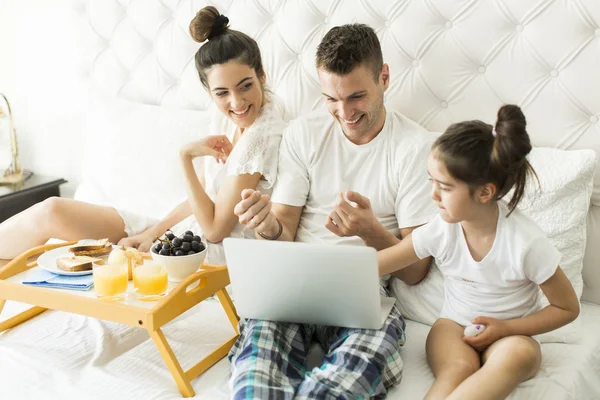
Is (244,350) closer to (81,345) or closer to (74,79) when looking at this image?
(81,345)

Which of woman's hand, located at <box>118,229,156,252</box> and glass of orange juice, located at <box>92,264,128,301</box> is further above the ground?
glass of orange juice, located at <box>92,264,128,301</box>

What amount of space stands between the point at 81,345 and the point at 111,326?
0.13 meters

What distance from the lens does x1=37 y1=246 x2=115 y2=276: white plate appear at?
170cm

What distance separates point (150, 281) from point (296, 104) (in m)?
0.88

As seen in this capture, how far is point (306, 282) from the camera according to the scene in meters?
1.42

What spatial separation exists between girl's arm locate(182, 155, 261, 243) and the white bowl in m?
0.29

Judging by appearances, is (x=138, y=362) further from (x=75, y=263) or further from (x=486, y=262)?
(x=486, y=262)

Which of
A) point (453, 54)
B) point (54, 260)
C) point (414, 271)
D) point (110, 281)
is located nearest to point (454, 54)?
point (453, 54)

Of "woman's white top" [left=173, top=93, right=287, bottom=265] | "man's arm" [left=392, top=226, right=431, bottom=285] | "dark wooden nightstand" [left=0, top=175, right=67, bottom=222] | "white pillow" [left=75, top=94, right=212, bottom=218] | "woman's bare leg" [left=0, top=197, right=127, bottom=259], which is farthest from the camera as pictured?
"dark wooden nightstand" [left=0, top=175, right=67, bottom=222]

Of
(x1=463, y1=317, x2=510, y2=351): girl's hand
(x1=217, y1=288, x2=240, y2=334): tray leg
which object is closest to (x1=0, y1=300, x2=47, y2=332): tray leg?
(x1=217, y1=288, x2=240, y2=334): tray leg

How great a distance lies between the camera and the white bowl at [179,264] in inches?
64.5

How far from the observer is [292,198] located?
72.7 inches

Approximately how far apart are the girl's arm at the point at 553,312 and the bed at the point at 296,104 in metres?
0.12

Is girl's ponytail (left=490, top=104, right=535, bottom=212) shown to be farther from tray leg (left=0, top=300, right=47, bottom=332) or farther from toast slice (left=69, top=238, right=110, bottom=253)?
tray leg (left=0, top=300, right=47, bottom=332)
